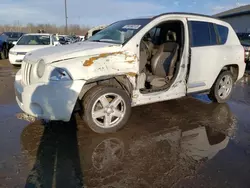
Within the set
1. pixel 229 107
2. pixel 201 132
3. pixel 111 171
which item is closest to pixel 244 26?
pixel 229 107

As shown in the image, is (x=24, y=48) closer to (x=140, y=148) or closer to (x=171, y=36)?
(x=171, y=36)

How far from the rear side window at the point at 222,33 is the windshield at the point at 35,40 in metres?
9.52

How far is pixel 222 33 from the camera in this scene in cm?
580

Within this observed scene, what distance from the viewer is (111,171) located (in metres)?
3.10

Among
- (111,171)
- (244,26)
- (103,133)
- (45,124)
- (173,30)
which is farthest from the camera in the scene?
(244,26)

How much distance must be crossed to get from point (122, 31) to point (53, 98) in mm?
1840

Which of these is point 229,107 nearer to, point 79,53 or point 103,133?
point 103,133

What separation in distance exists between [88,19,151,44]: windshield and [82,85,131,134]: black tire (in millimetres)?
865

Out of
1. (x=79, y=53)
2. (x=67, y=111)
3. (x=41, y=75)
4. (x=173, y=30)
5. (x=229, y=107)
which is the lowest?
(x=229, y=107)

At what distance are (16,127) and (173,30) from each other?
12.1 feet

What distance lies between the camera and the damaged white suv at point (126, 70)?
373cm

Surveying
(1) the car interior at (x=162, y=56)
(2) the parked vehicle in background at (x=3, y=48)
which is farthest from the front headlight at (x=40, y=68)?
(2) the parked vehicle in background at (x=3, y=48)

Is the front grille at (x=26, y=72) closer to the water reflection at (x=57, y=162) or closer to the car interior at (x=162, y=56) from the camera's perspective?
the water reflection at (x=57, y=162)

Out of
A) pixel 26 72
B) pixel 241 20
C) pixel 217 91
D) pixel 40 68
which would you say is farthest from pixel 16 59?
pixel 241 20
